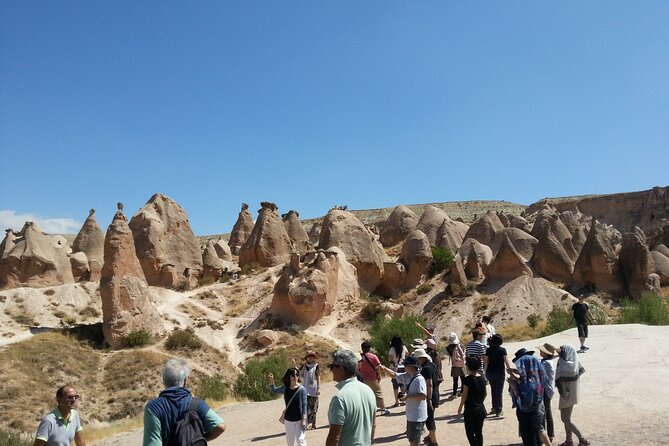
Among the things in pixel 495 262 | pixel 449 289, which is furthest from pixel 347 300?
pixel 495 262

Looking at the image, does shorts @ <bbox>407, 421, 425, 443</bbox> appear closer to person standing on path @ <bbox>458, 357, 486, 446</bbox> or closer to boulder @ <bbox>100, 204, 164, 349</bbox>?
person standing on path @ <bbox>458, 357, 486, 446</bbox>

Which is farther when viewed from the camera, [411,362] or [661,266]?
[661,266]

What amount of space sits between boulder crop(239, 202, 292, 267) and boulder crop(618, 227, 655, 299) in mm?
18233

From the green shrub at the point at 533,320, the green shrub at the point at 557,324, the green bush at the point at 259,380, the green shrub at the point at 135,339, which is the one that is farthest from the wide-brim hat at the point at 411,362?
the green shrub at the point at 533,320

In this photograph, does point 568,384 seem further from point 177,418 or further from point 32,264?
point 32,264

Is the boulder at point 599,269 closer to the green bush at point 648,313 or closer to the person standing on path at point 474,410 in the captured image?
the green bush at point 648,313

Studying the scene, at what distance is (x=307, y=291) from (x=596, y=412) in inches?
636

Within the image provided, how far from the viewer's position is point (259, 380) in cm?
1681

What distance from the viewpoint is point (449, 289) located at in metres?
27.9

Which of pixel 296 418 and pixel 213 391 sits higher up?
pixel 296 418

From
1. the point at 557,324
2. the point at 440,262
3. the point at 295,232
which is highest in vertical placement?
the point at 295,232

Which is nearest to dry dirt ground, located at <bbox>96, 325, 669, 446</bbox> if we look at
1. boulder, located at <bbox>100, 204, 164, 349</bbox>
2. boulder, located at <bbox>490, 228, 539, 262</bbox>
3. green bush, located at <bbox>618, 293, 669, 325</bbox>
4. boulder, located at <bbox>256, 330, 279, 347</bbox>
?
green bush, located at <bbox>618, 293, 669, 325</bbox>

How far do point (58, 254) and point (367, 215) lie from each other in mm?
59086

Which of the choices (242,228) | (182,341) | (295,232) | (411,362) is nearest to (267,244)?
(295,232)
